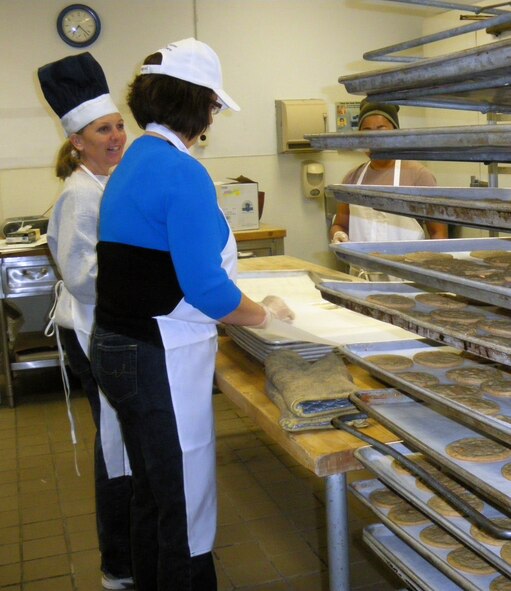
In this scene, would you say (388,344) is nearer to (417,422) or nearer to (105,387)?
(417,422)

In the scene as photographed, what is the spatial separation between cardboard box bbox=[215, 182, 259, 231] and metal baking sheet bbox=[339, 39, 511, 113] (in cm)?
372

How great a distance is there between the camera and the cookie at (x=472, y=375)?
1436 mm

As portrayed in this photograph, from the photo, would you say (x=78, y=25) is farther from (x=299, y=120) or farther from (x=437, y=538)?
(x=437, y=538)

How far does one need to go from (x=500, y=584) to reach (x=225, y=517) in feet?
6.33

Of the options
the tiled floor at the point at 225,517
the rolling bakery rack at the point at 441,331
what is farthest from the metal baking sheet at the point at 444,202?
the tiled floor at the point at 225,517

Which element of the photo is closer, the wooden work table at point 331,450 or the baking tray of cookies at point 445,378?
the baking tray of cookies at point 445,378

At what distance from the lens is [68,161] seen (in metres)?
2.57

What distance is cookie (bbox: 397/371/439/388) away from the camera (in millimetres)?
1379

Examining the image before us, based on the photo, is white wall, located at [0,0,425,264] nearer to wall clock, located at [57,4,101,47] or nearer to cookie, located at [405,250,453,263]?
wall clock, located at [57,4,101,47]

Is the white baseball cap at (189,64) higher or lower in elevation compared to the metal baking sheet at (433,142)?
higher

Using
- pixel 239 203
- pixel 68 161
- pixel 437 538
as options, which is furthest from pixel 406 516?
pixel 239 203

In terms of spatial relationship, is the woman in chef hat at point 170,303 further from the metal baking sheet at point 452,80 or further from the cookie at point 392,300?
the metal baking sheet at point 452,80

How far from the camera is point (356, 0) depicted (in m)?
5.79

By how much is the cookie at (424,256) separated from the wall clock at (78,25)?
14.2ft
